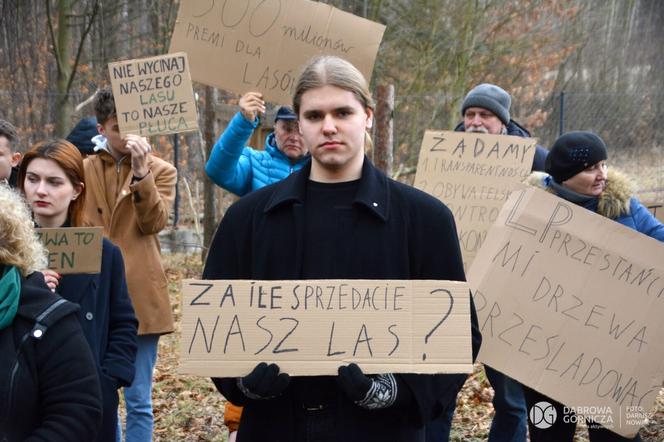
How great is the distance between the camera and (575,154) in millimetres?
4352

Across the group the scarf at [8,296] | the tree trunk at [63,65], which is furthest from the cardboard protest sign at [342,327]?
the tree trunk at [63,65]

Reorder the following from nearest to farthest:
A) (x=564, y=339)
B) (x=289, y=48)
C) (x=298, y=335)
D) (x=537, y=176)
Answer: (x=298, y=335) < (x=564, y=339) < (x=537, y=176) < (x=289, y=48)

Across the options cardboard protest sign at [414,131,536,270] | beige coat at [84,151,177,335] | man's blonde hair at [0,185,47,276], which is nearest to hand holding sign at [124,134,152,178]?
beige coat at [84,151,177,335]

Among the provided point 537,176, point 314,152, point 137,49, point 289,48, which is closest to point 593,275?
point 537,176

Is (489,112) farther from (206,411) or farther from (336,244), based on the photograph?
(206,411)

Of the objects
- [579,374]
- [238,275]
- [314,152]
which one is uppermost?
[314,152]

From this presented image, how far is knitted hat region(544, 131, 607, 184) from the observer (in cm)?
435

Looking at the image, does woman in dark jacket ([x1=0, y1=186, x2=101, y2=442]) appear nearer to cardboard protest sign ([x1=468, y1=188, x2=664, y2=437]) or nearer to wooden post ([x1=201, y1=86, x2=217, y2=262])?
cardboard protest sign ([x1=468, y1=188, x2=664, y2=437])

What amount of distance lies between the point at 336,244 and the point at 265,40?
2.93 m

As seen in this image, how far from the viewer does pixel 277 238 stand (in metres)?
2.77

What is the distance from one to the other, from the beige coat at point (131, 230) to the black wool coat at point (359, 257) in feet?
6.50

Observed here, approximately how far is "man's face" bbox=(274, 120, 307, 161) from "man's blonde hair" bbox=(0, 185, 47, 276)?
2309 millimetres

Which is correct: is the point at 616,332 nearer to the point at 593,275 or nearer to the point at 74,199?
the point at 593,275

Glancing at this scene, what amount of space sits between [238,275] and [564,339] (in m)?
1.86
